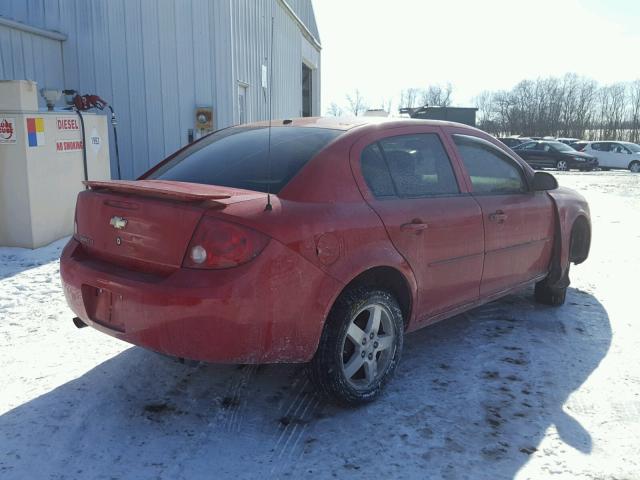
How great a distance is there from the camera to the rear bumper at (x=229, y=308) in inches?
107

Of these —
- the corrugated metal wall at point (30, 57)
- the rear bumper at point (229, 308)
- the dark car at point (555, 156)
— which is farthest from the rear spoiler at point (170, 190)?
the dark car at point (555, 156)

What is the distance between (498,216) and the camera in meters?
4.19

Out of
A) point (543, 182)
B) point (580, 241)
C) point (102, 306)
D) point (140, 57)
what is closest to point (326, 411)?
point (102, 306)

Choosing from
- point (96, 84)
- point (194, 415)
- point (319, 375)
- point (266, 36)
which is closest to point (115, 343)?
point (194, 415)

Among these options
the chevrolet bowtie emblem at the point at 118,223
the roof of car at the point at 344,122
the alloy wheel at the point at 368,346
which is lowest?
the alloy wheel at the point at 368,346

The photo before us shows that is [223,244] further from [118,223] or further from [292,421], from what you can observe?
[292,421]

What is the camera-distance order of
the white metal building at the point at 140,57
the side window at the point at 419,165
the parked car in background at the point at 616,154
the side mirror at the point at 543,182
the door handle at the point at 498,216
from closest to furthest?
1. the side window at the point at 419,165
2. the door handle at the point at 498,216
3. the side mirror at the point at 543,182
4. the white metal building at the point at 140,57
5. the parked car in background at the point at 616,154

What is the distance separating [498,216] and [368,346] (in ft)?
5.00

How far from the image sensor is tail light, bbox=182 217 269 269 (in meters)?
2.75

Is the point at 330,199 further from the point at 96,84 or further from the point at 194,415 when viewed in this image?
the point at 96,84

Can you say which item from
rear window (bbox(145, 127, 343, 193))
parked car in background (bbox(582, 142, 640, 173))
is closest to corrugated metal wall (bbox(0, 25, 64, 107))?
rear window (bbox(145, 127, 343, 193))

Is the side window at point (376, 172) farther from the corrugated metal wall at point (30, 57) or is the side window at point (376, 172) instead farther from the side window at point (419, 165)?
the corrugated metal wall at point (30, 57)

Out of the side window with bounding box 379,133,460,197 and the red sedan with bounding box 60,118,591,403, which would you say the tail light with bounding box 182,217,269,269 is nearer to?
the red sedan with bounding box 60,118,591,403

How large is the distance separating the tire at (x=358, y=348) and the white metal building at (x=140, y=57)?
23.5ft
